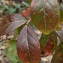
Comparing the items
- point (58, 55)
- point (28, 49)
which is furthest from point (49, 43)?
point (28, 49)

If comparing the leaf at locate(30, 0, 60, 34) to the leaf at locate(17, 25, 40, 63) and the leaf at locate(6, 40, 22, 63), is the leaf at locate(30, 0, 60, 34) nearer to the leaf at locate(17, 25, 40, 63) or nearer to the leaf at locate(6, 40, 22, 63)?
the leaf at locate(17, 25, 40, 63)

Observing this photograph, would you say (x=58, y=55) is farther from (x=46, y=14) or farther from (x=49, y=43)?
(x=46, y=14)

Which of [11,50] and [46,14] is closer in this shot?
[46,14]

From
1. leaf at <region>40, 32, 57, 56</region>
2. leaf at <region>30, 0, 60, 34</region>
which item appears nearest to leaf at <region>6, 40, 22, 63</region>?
leaf at <region>40, 32, 57, 56</region>

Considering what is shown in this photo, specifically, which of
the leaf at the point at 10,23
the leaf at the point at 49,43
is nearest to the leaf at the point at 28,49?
the leaf at the point at 10,23

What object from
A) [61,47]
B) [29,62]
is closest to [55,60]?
[61,47]

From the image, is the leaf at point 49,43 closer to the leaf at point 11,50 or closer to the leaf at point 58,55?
the leaf at point 58,55

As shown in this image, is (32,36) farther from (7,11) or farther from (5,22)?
(7,11)

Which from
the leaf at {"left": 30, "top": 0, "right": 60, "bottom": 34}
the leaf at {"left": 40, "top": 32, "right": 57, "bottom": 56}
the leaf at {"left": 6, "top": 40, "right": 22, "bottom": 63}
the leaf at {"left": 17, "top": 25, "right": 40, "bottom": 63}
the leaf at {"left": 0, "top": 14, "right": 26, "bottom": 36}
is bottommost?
the leaf at {"left": 6, "top": 40, "right": 22, "bottom": 63}
